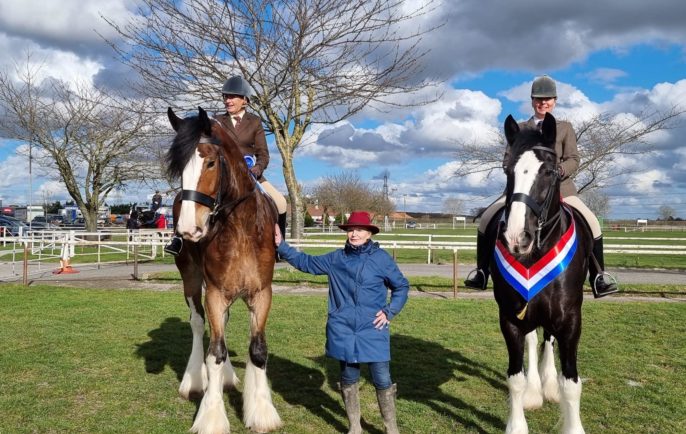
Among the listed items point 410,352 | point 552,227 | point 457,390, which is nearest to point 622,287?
point 410,352

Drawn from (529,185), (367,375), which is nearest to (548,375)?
(367,375)

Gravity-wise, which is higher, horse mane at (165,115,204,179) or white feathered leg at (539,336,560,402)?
horse mane at (165,115,204,179)

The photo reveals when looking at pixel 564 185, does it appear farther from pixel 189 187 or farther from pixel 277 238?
pixel 189 187

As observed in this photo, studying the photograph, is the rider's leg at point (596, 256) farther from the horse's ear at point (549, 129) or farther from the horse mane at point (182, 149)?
the horse mane at point (182, 149)

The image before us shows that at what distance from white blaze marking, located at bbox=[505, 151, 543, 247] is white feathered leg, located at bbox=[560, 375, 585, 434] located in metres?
1.49

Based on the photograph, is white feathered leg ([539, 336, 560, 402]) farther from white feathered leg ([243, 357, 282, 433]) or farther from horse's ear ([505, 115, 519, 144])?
white feathered leg ([243, 357, 282, 433])

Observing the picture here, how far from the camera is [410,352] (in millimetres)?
7727

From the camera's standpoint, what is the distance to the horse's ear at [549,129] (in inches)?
165

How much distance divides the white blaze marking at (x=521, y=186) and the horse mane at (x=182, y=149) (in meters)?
2.41

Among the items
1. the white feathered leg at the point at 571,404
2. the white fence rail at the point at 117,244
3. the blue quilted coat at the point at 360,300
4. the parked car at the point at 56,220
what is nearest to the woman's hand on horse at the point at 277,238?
the blue quilted coat at the point at 360,300

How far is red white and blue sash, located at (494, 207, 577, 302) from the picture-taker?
439 centimetres

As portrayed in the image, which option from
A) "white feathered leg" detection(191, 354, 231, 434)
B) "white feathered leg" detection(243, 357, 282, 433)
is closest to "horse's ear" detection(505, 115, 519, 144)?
"white feathered leg" detection(243, 357, 282, 433)

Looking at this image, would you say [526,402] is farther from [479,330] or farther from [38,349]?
[38,349]

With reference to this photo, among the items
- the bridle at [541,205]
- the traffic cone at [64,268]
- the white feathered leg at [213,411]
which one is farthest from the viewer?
the traffic cone at [64,268]
